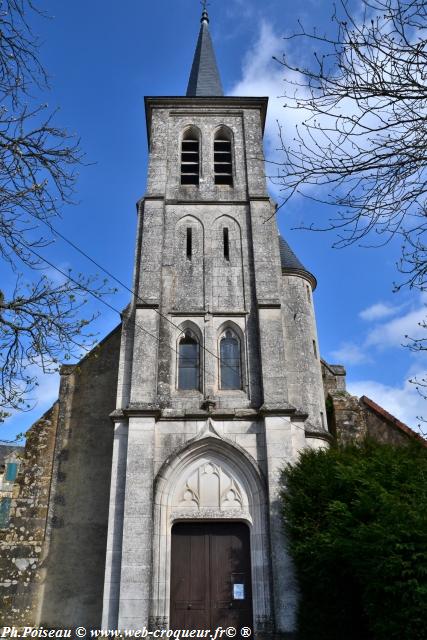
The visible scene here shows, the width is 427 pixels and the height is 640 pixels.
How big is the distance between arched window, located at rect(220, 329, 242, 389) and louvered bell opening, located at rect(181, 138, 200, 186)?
5429 millimetres

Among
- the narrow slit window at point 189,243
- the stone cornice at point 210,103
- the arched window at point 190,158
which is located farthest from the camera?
the stone cornice at point 210,103

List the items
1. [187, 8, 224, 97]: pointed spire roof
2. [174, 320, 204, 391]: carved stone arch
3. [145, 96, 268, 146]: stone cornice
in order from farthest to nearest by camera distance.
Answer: [187, 8, 224, 97]: pointed spire roof, [145, 96, 268, 146]: stone cornice, [174, 320, 204, 391]: carved stone arch

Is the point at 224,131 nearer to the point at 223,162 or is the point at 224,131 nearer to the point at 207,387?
the point at 223,162

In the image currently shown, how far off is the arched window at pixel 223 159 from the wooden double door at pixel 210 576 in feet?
32.6

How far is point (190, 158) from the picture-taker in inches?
714

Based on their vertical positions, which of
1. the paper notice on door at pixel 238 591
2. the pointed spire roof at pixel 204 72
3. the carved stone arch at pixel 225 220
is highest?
the pointed spire roof at pixel 204 72

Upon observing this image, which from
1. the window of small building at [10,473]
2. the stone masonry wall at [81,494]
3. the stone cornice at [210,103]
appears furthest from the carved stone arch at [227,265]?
the window of small building at [10,473]

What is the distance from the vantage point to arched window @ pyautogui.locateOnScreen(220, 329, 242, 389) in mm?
13883

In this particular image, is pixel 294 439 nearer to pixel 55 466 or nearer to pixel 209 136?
pixel 55 466

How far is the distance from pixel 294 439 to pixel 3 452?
36.2 metres

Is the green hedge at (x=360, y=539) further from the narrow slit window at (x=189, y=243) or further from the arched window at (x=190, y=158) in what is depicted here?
the arched window at (x=190, y=158)

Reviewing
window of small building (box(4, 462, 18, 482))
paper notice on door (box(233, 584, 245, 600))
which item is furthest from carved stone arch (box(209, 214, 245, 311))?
window of small building (box(4, 462, 18, 482))

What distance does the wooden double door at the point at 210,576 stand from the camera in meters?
11.4

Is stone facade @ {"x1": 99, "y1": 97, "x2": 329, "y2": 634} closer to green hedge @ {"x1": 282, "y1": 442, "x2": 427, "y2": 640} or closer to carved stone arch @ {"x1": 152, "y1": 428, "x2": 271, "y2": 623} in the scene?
carved stone arch @ {"x1": 152, "y1": 428, "x2": 271, "y2": 623}
